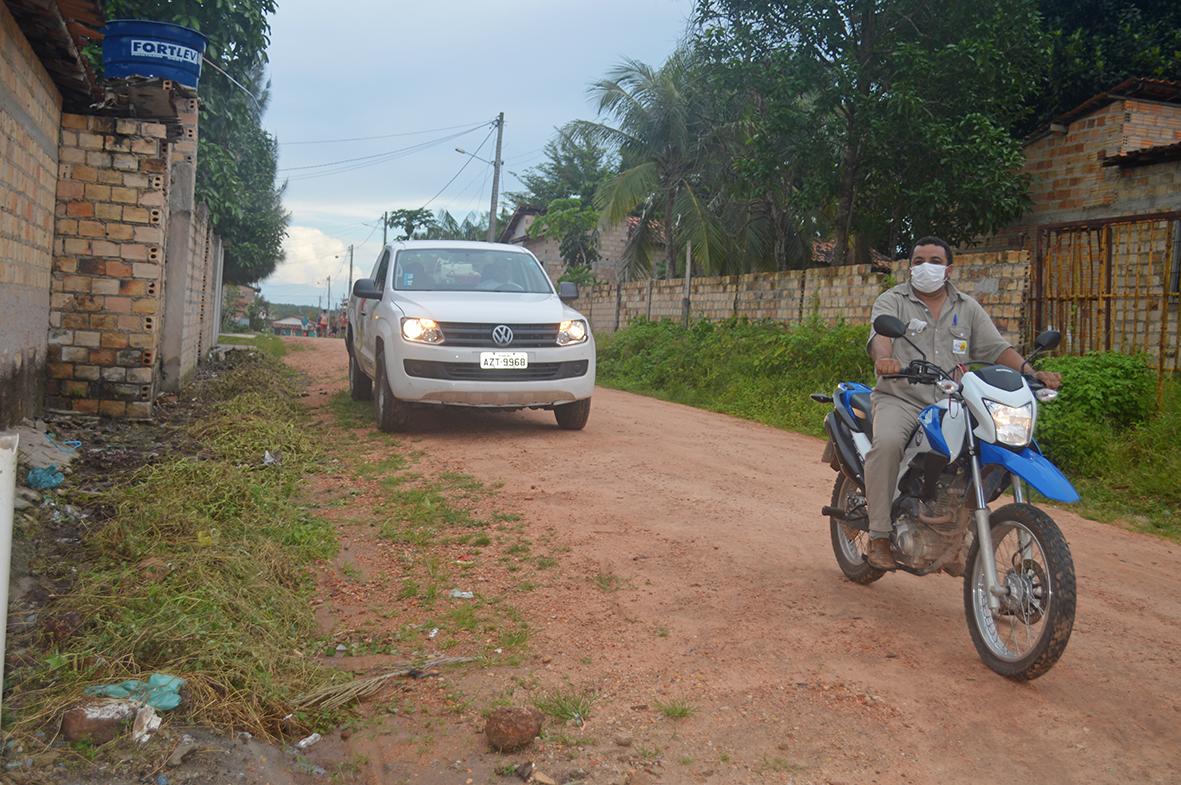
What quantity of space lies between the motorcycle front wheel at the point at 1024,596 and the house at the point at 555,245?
26.4 m

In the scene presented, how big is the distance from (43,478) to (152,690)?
139 inches

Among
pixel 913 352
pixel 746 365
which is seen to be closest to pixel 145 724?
pixel 913 352

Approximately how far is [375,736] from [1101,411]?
8.27m

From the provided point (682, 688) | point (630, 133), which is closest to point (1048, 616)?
point (682, 688)

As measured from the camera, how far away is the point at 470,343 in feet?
28.1

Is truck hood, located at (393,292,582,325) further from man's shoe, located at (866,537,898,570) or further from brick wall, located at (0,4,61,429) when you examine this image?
man's shoe, located at (866,537,898,570)

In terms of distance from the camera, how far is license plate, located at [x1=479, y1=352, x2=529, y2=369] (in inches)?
336

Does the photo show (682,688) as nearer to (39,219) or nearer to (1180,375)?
(39,219)

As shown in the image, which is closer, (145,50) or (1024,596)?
(1024,596)

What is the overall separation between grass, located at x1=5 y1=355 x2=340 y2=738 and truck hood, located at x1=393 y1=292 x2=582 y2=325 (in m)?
2.35

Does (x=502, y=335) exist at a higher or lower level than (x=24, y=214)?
lower

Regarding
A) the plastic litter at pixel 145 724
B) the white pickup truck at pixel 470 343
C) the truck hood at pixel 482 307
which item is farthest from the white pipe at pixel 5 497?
the truck hood at pixel 482 307

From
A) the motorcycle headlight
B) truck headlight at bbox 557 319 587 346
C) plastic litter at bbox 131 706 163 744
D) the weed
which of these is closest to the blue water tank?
truck headlight at bbox 557 319 587 346

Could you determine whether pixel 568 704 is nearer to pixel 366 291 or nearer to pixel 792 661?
pixel 792 661
